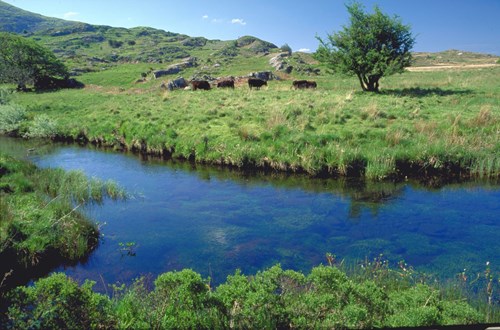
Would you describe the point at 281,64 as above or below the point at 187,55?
below

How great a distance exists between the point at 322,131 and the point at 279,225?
955 centimetres

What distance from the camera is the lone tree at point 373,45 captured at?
1332 inches

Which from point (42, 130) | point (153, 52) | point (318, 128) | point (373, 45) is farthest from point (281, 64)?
point (153, 52)

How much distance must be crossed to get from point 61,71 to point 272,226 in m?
64.2

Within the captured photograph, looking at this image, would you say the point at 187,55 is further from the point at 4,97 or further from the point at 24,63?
the point at 4,97

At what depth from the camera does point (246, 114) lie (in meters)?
26.2

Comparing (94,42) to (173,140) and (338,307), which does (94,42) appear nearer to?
(173,140)

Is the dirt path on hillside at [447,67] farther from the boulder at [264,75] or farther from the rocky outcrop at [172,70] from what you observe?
the rocky outcrop at [172,70]

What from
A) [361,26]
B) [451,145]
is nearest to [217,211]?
[451,145]

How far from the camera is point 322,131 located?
68.7ft

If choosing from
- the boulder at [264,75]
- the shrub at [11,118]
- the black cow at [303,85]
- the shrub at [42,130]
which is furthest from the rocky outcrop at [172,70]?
the shrub at [42,130]

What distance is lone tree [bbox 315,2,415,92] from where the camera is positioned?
1332 inches

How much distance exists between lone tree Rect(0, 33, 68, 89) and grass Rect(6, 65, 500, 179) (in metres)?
32.4

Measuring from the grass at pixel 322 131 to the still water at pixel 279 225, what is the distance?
1.29 m
